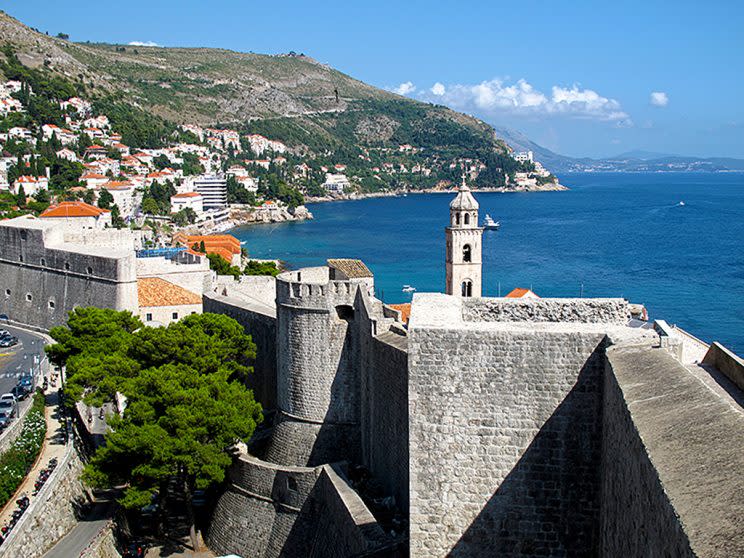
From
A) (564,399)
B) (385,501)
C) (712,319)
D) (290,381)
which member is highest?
(564,399)

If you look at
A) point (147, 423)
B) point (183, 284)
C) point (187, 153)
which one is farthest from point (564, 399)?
point (187, 153)

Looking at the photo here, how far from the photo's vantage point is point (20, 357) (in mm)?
26219

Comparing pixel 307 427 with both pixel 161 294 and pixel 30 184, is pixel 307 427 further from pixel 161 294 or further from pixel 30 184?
pixel 30 184

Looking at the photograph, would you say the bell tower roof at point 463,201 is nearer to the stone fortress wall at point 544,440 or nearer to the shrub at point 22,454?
the stone fortress wall at point 544,440

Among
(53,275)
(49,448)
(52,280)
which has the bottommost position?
(49,448)

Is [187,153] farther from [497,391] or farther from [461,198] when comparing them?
[497,391]

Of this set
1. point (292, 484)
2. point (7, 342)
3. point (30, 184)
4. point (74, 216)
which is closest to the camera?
point (292, 484)

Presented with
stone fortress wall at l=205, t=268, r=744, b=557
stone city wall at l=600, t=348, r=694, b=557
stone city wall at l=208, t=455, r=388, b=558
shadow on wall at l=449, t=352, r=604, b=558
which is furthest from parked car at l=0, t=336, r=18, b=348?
stone city wall at l=600, t=348, r=694, b=557

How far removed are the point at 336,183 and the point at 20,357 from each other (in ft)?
413

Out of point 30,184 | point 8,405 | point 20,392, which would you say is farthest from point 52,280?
point 30,184

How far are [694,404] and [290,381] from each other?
10733 millimetres

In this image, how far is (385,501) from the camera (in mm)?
12508

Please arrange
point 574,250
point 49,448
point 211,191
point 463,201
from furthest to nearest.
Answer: point 211,191 < point 574,250 < point 463,201 < point 49,448

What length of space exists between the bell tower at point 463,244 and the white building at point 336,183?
408 feet
